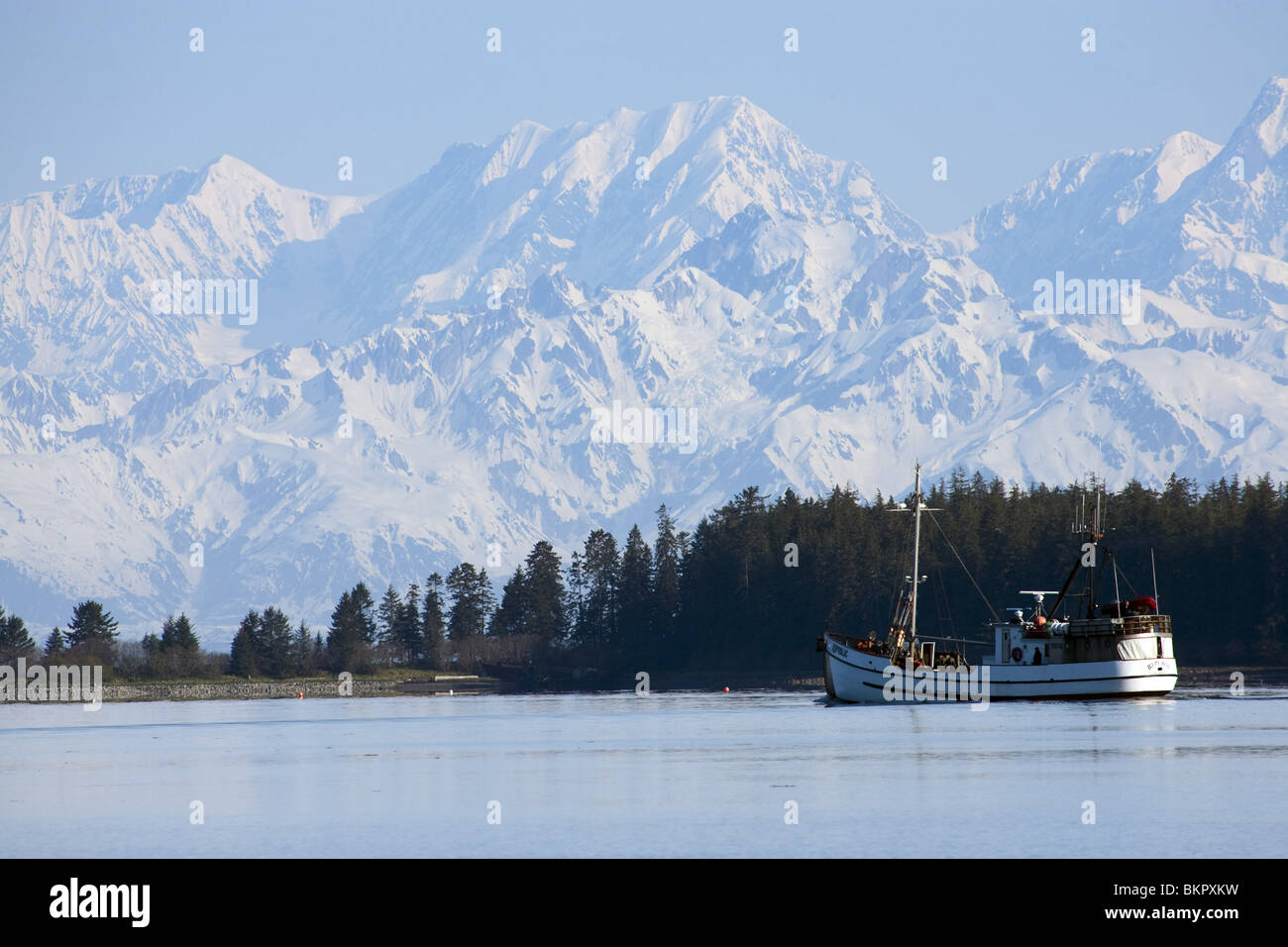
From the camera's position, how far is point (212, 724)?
5133 inches

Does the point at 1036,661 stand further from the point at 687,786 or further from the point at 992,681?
the point at 687,786

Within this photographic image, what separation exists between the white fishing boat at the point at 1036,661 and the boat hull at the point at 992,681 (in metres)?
0.06

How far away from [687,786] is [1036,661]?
5890 cm

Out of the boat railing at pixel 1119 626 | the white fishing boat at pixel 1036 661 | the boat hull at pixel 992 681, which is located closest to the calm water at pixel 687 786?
the boat hull at pixel 992 681

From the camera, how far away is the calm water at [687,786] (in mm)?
53281

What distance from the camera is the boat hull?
12038 cm

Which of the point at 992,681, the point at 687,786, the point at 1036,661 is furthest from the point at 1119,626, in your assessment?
the point at 687,786

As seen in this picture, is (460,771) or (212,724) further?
(212,724)

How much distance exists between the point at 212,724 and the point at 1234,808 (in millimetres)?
87268

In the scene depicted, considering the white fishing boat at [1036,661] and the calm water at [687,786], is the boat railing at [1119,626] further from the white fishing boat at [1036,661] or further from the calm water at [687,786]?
the calm water at [687,786]
